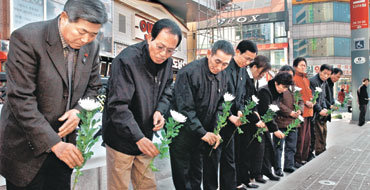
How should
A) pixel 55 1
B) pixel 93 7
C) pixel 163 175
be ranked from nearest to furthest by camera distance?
pixel 93 7 < pixel 163 175 < pixel 55 1

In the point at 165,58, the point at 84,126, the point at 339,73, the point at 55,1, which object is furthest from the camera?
the point at 55,1

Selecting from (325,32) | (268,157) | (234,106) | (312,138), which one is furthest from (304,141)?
(325,32)

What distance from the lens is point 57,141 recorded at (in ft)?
5.19

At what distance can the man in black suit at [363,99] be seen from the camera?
1205cm

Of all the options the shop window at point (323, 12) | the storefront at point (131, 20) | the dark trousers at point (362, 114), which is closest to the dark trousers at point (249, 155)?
the storefront at point (131, 20)

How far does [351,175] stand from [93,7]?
4236mm

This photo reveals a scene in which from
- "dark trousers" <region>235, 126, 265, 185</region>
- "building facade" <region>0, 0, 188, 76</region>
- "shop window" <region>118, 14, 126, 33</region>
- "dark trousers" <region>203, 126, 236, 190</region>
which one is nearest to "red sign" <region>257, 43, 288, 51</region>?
"building facade" <region>0, 0, 188, 76</region>

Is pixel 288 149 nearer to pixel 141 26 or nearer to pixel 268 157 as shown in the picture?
pixel 268 157

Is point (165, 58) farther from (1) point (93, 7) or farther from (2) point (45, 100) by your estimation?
(2) point (45, 100)

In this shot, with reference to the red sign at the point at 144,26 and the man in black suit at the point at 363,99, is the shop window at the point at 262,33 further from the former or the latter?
the man in black suit at the point at 363,99

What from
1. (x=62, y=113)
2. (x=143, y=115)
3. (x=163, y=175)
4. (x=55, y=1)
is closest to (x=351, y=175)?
(x=163, y=175)

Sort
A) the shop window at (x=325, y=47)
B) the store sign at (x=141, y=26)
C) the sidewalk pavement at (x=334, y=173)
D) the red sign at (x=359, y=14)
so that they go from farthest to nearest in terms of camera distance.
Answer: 1. the shop window at (x=325, y=47)
2. the store sign at (x=141, y=26)
3. the red sign at (x=359, y=14)
4. the sidewalk pavement at (x=334, y=173)

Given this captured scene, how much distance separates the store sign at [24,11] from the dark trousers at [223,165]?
8.17m

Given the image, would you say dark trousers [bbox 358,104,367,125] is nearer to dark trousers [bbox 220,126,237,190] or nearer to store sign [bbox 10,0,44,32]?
dark trousers [bbox 220,126,237,190]
